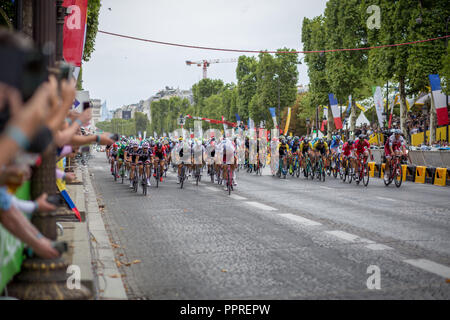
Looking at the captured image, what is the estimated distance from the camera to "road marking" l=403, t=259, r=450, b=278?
22.2 feet

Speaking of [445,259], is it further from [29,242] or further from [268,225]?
[29,242]

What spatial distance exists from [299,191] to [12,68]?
17506 millimetres

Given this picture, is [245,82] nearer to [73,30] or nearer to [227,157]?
[227,157]

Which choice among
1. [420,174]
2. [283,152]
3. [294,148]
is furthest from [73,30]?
[420,174]

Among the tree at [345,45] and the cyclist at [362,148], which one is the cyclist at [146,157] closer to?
the cyclist at [362,148]

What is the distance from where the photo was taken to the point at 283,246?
28.5ft

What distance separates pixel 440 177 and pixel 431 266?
1702 centimetres

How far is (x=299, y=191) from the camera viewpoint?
1911cm

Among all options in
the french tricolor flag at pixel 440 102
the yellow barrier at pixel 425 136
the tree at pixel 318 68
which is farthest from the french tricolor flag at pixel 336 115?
the french tricolor flag at pixel 440 102

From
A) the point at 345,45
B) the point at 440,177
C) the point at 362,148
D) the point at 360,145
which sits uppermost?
the point at 345,45

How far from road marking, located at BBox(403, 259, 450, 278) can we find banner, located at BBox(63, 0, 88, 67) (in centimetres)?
1093

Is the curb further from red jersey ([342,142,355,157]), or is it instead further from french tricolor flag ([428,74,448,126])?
french tricolor flag ([428,74,448,126])

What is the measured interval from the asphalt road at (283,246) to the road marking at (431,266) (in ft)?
0.04

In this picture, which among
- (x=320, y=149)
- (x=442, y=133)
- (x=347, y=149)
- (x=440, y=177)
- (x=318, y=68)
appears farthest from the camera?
(x=318, y=68)
